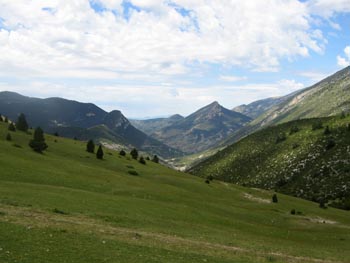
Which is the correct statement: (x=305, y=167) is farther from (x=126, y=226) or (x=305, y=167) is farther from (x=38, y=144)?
(x=126, y=226)

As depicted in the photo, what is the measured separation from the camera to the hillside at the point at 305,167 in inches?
4941

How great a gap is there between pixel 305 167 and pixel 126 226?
5132 inches

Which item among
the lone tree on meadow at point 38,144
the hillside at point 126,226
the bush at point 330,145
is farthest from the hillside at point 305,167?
the lone tree on meadow at point 38,144

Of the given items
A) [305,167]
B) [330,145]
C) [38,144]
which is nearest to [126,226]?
[38,144]

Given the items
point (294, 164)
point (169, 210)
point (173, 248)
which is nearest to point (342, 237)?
point (169, 210)

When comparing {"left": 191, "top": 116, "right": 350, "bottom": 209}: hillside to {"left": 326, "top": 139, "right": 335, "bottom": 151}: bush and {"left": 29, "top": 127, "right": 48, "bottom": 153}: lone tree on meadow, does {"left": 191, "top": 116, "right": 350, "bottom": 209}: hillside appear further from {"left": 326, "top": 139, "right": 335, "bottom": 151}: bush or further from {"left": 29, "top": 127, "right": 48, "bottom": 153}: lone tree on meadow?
{"left": 29, "top": 127, "right": 48, "bottom": 153}: lone tree on meadow

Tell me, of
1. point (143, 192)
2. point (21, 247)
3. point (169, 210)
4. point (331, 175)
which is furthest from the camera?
point (331, 175)

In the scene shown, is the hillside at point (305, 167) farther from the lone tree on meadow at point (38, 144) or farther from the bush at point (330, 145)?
the lone tree on meadow at point (38, 144)

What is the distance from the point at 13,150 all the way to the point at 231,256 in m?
56.8

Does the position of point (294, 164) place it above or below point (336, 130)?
below

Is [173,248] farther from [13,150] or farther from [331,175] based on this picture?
[331,175]

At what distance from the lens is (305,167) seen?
150m

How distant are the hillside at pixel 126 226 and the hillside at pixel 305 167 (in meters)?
56.7

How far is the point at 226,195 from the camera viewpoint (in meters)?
79.3
